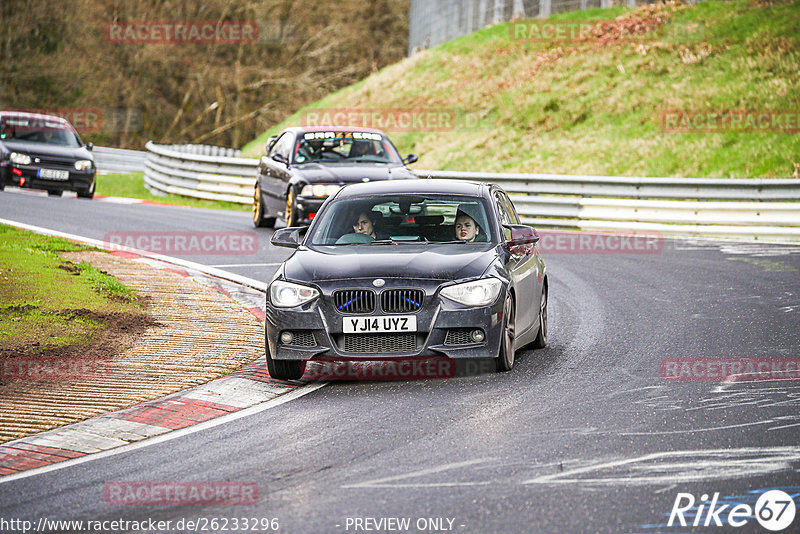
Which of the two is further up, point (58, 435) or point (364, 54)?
point (364, 54)

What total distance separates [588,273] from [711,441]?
9.28 m

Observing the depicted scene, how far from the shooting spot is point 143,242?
1853cm

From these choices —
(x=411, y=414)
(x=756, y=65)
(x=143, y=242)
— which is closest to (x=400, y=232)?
(x=411, y=414)

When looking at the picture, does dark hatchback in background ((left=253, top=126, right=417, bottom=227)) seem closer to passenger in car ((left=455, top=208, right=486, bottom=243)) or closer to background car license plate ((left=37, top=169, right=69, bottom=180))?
background car license plate ((left=37, top=169, right=69, bottom=180))

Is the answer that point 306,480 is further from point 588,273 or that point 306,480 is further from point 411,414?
point 588,273

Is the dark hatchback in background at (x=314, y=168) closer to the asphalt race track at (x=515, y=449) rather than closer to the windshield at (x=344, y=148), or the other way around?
the windshield at (x=344, y=148)

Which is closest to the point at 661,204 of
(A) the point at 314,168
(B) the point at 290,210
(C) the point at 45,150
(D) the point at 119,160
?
(A) the point at 314,168

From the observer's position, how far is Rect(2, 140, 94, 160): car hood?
27047mm

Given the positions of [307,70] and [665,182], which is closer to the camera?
[665,182]

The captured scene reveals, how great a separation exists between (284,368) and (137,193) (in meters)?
24.4

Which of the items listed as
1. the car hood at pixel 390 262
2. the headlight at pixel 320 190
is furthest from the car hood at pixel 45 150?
the car hood at pixel 390 262

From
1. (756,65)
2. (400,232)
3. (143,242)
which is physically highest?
(756,65)

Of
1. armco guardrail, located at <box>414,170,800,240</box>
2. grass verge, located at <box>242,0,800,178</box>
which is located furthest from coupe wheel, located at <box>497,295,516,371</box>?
grass verge, located at <box>242,0,800,178</box>

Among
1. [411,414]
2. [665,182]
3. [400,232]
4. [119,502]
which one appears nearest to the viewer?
[119,502]
